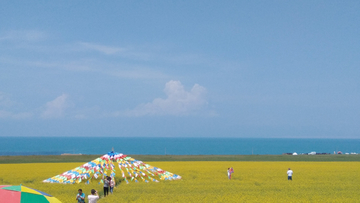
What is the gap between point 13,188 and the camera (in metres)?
13.4

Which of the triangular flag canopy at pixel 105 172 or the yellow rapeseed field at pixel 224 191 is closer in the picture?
the yellow rapeseed field at pixel 224 191

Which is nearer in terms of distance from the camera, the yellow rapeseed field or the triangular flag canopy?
the yellow rapeseed field

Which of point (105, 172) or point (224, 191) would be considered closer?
point (224, 191)

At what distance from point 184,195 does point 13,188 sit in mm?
16579

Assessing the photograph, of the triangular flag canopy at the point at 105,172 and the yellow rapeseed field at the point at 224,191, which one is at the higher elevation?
the triangular flag canopy at the point at 105,172

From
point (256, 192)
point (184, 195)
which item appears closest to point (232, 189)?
point (256, 192)

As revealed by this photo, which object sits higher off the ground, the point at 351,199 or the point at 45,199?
the point at 45,199

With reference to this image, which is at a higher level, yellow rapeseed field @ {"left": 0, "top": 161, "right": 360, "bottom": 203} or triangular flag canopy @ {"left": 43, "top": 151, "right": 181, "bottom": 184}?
triangular flag canopy @ {"left": 43, "top": 151, "right": 181, "bottom": 184}

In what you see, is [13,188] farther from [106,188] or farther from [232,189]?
[232,189]

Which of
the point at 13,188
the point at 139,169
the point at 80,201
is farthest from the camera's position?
the point at 139,169

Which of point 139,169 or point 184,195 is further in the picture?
point 139,169

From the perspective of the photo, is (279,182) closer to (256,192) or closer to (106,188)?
(256,192)

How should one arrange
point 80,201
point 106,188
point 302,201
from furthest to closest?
point 106,188, point 302,201, point 80,201

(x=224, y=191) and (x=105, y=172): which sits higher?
(x=105, y=172)
